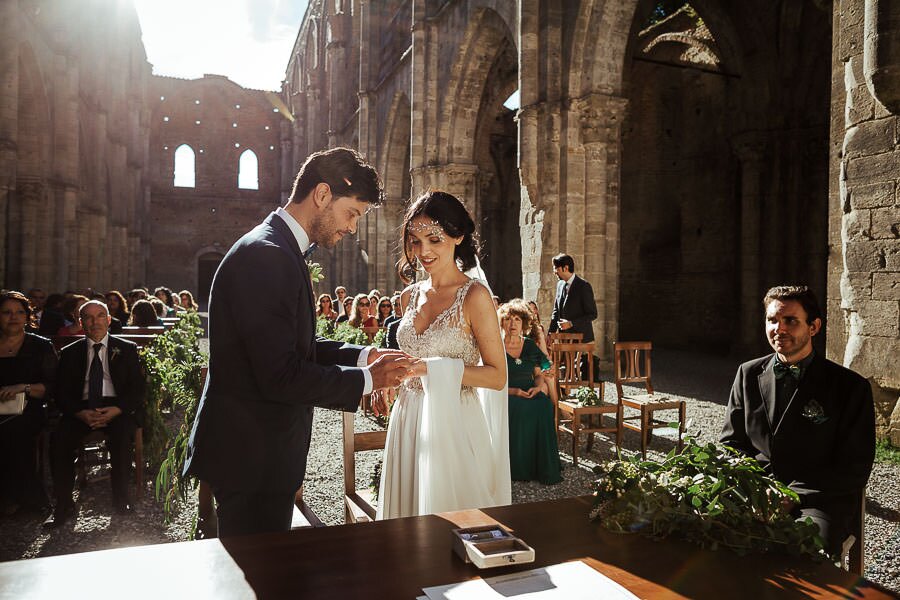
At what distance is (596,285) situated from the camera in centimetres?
1074

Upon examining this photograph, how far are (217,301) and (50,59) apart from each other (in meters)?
18.0

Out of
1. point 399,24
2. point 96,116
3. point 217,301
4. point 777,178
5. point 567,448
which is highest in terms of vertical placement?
point 399,24

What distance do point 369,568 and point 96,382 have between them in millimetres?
4063

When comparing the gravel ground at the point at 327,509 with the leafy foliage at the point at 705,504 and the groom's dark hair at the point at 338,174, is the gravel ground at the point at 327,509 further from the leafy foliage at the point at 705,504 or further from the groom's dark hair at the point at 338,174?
the groom's dark hair at the point at 338,174

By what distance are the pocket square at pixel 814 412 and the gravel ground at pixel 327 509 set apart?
446 millimetres

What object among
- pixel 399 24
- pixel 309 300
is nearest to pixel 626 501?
pixel 309 300

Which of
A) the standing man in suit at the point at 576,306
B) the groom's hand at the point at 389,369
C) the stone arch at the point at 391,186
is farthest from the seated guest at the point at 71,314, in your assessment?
the stone arch at the point at 391,186

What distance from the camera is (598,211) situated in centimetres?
1081

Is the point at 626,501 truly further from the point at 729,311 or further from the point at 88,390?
the point at 729,311

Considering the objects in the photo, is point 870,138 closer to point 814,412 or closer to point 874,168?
point 874,168

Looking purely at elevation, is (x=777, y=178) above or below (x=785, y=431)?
above

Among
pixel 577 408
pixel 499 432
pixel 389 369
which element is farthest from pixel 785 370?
pixel 577 408

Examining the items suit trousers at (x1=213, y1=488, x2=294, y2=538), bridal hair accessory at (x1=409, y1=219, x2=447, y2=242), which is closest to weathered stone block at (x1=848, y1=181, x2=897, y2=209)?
bridal hair accessory at (x1=409, y1=219, x2=447, y2=242)

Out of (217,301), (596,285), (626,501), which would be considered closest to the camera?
(626,501)
